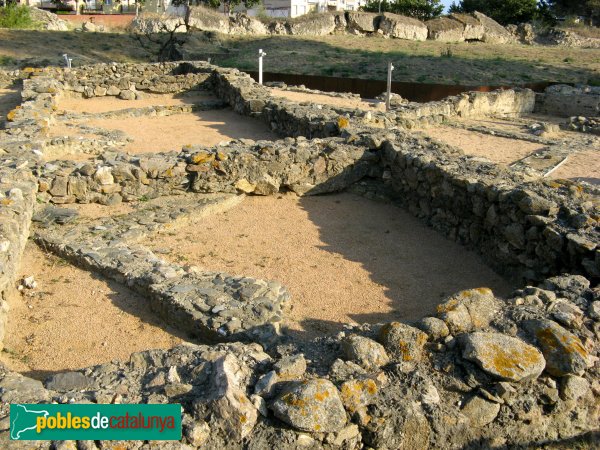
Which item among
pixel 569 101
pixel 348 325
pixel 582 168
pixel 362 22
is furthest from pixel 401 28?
pixel 348 325

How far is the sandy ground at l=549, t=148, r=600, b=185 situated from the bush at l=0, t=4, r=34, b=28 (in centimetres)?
3141

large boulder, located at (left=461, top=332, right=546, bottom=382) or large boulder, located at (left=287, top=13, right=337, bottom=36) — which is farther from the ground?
large boulder, located at (left=287, top=13, right=337, bottom=36)

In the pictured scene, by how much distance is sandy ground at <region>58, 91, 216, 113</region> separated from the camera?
603 inches

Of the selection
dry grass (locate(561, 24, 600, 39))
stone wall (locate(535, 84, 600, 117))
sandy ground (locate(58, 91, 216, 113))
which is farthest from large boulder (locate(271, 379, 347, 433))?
dry grass (locate(561, 24, 600, 39))

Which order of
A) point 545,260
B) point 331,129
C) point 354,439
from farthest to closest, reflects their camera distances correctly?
point 331,129, point 545,260, point 354,439

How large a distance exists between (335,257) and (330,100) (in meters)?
10.6

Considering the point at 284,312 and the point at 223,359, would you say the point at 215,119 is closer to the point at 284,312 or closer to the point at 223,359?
the point at 284,312

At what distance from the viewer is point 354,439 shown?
337 centimetres

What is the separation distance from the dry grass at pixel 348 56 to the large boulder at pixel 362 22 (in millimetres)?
4602

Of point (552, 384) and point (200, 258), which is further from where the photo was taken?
point (200, 258)

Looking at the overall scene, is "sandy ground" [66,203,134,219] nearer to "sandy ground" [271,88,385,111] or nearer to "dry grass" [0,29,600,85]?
"sandy ground" [271,88,385,111]

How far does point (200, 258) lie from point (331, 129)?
5.28 meters

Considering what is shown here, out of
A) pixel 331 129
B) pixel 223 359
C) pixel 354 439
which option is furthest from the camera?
pixel 331 129

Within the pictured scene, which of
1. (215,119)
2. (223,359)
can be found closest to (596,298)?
(223,359)
